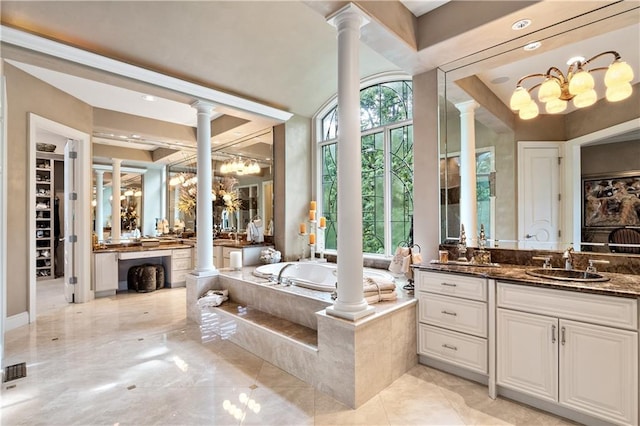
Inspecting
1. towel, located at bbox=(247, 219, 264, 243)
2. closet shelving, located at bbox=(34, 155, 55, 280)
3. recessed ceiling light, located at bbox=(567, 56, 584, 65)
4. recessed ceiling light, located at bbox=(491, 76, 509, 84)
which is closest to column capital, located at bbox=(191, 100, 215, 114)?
towel, located at bbox=(247, 219, 264, 243)

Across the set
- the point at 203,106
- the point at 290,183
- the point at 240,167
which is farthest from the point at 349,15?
the point at 240,167

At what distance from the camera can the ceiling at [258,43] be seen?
2.41 metres

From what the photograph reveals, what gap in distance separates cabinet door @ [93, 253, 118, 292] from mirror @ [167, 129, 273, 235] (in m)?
1.64

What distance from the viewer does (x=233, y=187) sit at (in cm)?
581

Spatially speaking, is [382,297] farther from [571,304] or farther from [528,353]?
[571,304]

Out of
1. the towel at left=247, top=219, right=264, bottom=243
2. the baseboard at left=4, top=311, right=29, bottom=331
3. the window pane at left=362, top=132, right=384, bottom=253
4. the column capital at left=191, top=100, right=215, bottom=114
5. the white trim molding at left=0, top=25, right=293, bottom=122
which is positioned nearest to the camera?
the white trim molding at left=0, top=25, right=293, bottom=122

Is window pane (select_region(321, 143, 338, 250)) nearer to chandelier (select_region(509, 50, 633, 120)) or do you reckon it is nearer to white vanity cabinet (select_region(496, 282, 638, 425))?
chandelier (select_region(509, 50, 633, 120))

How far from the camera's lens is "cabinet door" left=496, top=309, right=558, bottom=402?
1.92 m

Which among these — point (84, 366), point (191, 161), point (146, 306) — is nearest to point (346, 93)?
point (84, 366)

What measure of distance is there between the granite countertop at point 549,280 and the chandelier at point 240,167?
368 centimetres

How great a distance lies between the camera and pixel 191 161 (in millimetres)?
6461

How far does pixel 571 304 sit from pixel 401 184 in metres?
2.55

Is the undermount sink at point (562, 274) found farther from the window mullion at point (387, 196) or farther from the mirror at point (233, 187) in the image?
the mirror at point (233, 187)

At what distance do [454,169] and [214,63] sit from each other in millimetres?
2967
